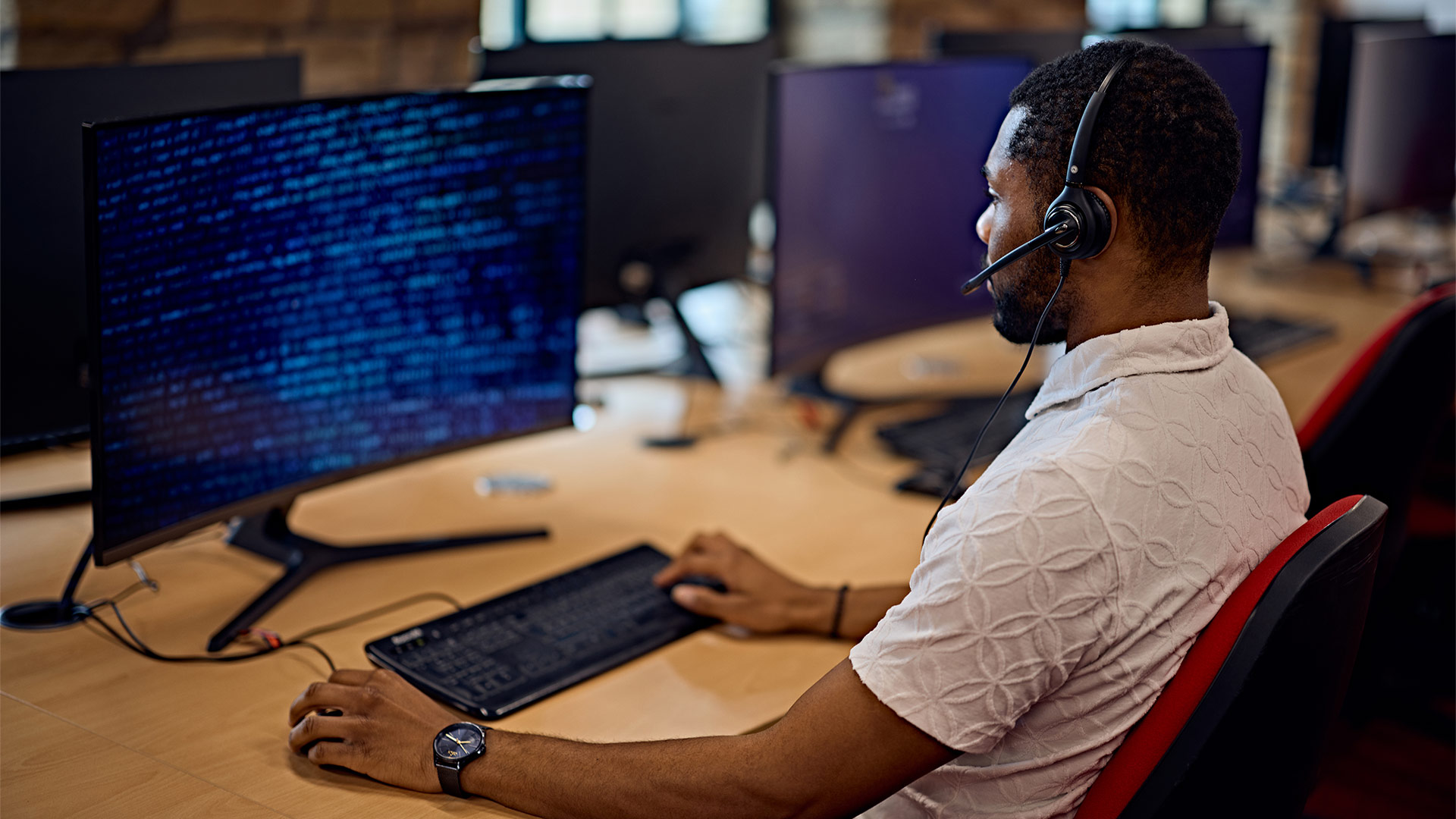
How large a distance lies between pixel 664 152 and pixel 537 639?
1.00 meters

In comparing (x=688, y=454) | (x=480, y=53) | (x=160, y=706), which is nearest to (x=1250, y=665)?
(x=160, y=706)

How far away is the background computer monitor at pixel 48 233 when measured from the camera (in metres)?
1.32

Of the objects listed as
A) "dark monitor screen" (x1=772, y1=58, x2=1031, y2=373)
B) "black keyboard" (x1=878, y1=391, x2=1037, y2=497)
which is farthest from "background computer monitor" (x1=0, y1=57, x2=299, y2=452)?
"black keyboard" (x1=878, y1=391, x2=1037, y2=497)

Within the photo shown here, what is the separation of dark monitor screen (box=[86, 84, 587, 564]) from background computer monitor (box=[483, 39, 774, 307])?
0.37 meters

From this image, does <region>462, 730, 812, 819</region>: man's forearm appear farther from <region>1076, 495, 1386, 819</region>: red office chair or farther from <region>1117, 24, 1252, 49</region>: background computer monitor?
<region>1117, 24, 1252, 49</region>: background computer monitor

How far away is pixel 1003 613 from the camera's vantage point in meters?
0.87

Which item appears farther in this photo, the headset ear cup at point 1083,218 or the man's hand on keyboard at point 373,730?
the man's hand on keyboard at point 373,730

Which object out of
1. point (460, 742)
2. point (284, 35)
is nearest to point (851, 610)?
point (460, 742)

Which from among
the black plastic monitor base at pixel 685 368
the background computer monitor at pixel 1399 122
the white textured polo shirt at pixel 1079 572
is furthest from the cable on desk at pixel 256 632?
the background computer monitor at pixel 1399 122

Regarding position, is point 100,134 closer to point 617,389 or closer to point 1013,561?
point 1013,561

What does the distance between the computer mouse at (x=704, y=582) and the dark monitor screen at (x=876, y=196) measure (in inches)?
22.4

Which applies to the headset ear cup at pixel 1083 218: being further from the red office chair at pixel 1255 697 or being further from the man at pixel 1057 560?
the red office chair at pixel 1255 697

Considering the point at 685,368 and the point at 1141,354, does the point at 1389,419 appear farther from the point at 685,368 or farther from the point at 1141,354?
the point at 685,368

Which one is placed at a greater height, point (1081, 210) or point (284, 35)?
point (284, 35)
